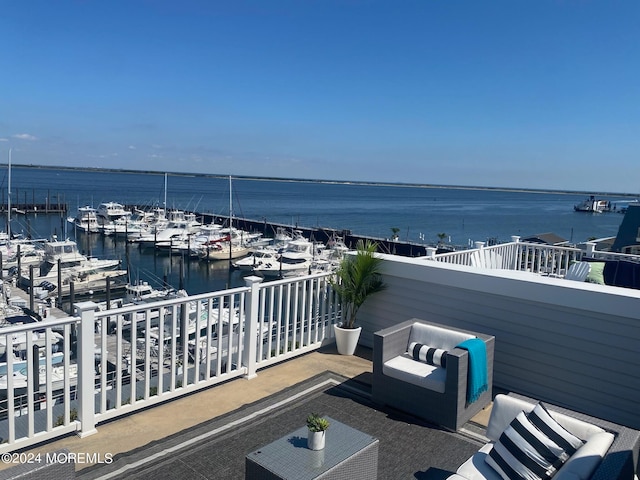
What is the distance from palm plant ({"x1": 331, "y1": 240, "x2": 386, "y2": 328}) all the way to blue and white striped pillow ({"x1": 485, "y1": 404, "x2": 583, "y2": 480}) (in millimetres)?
2552

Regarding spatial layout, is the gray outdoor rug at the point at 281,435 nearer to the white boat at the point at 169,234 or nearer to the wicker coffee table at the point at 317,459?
the wicker coffee table at the point at 317,459

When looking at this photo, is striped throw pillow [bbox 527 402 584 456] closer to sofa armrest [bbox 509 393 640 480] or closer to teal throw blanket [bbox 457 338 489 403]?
sofa armrest [bbox 509 393 640 480]

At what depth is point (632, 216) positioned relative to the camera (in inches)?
491

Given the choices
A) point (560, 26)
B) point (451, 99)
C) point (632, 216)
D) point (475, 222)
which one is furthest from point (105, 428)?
point (475, 222)

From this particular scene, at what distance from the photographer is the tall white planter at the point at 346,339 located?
191 inches

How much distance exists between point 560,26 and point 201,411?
30.7 ft

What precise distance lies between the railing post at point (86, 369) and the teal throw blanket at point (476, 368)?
8.54 ft

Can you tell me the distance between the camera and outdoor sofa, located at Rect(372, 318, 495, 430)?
132 inches

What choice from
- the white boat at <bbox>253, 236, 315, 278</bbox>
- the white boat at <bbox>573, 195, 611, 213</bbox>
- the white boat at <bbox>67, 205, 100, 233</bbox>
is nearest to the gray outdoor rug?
the white boat at <bbox>253, 236, 315, 278</bbox>

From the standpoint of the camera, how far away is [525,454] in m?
2.21

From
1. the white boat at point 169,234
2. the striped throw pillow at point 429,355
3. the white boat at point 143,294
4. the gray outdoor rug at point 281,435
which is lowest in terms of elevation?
the white boat at point 143,294

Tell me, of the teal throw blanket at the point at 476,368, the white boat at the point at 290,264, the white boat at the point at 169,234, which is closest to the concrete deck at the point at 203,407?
the teal throw blanket at the point at 476,368

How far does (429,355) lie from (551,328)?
3.52ft

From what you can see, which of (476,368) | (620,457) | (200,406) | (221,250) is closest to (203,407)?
(200,406)
